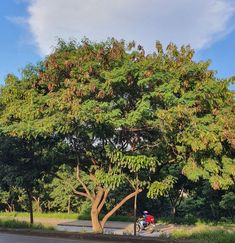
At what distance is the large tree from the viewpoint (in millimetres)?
15305

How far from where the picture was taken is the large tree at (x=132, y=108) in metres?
15.3

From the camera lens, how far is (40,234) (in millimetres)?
19109

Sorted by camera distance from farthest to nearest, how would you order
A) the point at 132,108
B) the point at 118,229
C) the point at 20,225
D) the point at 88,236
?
the point at 118,229 → the point at 20,225 → the point at 88,236 → the point at 132,108

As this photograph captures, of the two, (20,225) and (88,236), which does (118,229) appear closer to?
(20,225)

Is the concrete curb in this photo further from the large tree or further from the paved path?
the paved path

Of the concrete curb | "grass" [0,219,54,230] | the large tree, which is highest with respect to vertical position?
the large tree

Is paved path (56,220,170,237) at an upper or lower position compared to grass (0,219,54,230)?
lower

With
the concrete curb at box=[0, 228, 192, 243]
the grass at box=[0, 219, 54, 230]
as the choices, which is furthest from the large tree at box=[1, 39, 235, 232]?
the grass at box=[0, 219, 54, 230]

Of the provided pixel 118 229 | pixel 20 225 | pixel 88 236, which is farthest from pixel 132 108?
pixel 118 229

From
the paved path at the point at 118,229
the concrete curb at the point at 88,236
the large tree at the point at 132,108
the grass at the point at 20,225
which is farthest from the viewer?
the paved path at the point at 118,229

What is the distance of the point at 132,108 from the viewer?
55.0 ft

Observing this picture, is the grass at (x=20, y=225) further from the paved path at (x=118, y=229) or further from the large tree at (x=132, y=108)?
the large tree at (x=132, y=108)

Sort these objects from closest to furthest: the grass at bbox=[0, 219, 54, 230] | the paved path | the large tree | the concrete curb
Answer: the large tree < the concrete curb < the grass at bbox=[0, 219, 54, 230] < the paved path

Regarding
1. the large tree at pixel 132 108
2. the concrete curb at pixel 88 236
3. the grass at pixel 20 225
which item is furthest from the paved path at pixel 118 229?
the large tree at pixel 132 108
